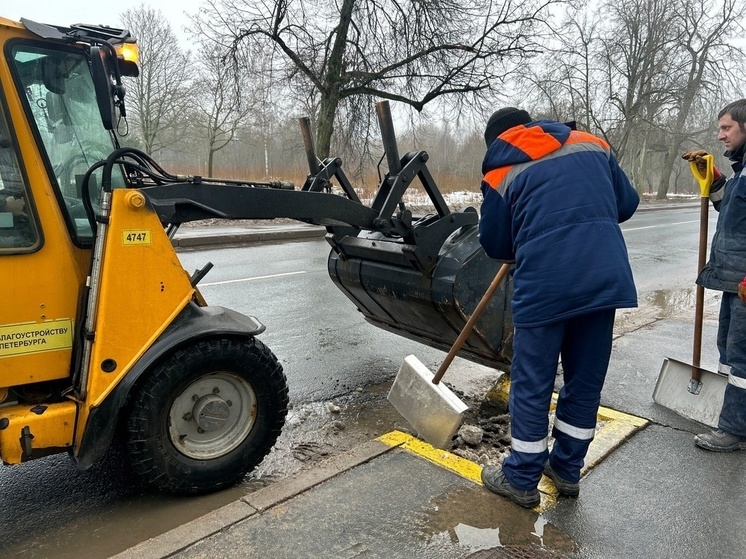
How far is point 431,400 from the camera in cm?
299

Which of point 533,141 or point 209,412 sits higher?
point 533,141

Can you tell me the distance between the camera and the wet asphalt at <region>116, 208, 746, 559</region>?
7.70 feet

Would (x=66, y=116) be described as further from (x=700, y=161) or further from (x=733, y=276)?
(x=700, y=161)

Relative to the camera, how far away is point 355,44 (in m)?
17.6

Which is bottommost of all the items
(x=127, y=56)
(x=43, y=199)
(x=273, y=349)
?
(x=273, y=349)

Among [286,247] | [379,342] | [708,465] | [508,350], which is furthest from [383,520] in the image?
[286,247]

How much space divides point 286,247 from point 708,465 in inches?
408

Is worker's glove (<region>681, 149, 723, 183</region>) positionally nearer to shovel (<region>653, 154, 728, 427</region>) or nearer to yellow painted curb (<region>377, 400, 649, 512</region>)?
shovel (<region>653, 154, 728, 427</region>)

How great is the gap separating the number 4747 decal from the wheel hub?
0.84 meters

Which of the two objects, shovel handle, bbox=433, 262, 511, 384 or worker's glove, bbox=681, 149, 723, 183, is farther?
worker's glove, bbox=681, 149, 723, 183

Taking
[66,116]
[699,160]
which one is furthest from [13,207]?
[699,160]

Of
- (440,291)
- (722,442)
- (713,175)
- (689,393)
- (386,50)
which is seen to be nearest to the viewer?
(722,442)

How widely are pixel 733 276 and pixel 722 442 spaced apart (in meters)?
0.97

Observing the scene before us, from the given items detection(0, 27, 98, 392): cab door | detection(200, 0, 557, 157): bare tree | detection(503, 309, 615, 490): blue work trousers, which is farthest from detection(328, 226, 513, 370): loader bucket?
detection(200, 0, 557, 157): bare tree
